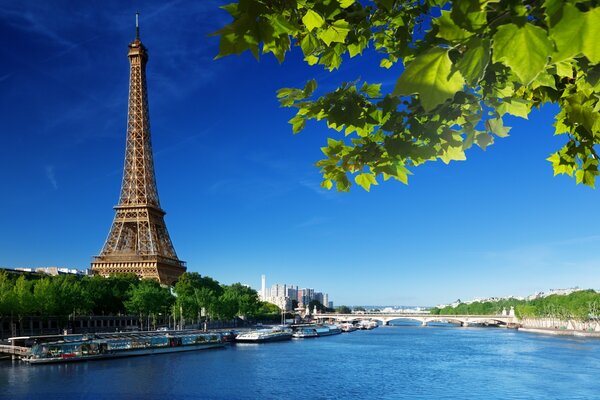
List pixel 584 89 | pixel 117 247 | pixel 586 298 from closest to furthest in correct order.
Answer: pixel 584 89 → pixel 117 247 → pixel 586 298

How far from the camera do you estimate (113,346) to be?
5512 cm

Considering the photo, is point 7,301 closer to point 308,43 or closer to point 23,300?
point 23,300

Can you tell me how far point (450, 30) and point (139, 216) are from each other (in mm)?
100142

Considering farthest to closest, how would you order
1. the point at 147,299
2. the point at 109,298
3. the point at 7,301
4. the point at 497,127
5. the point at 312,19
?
the point at 109,298
the point at 147,299
the point at 7,301
the point at 497,127
the point at 312,19

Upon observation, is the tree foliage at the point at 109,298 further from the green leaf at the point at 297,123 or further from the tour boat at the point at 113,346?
the green leaf at the point at 297,123

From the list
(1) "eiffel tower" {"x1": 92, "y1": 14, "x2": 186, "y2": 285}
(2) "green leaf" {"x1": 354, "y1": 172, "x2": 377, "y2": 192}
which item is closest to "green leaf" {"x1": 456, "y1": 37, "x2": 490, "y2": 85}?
(2) "green leaf" {"x1": 354, "y1": 172, "x2": 377, "y2": 192}

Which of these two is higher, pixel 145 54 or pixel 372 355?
pixel 145 54

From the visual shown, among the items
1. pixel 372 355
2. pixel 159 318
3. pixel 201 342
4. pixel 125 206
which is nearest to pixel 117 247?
pixel 125 206

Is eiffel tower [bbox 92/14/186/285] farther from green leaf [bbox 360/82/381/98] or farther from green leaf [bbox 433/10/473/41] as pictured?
green leaf [bbox 433/10/473/41]

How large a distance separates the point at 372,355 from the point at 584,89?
63.3 m

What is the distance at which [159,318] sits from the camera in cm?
9662

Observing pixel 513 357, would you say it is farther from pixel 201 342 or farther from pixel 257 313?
pixel 257 313

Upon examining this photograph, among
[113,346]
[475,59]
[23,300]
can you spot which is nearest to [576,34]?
[475,59]

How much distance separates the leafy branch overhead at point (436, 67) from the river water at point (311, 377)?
3313cm
